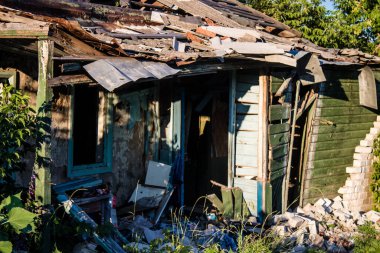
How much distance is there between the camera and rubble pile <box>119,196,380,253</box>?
25.8 ft

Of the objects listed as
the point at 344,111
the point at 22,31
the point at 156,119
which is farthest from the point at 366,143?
the point at 22,31

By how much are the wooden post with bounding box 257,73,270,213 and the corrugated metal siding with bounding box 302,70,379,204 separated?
6.30 feet

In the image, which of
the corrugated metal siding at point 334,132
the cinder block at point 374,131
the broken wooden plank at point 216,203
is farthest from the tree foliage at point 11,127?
the cinder block at point 374,131

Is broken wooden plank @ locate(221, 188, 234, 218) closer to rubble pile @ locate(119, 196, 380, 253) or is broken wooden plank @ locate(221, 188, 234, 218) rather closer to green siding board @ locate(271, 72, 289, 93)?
rubble pile @ locate(119, 196, 380, 253)

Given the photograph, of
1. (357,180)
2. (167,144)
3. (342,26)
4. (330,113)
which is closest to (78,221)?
(167,144)

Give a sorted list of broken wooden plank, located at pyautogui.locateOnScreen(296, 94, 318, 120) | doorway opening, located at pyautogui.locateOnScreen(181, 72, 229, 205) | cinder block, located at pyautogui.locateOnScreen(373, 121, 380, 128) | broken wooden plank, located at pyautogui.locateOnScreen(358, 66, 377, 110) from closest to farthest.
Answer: doorway opening, located at pyautogui.locateOnScreen(181, 72, 229, 205)
broken wooden plank, located at pyautogui.locateOnScreen(296, 94, 318, 120)
broken wooden plank, located at pyautogui.locateOnScreen(358, 66, 377, 110)
cinder block, located at pyautogui.locateOnScreen(373, 121, 380, 128)

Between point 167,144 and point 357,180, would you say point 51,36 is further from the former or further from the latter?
point 357,180

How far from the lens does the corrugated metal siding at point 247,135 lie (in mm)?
10109

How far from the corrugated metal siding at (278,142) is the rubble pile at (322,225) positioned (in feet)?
1.60

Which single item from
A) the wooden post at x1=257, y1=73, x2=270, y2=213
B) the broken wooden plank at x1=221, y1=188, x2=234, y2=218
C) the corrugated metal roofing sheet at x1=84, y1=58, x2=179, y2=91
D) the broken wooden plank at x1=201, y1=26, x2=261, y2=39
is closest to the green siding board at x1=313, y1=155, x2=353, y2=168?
the wooden post at x1=257, y1=73, x2=270, y2=213

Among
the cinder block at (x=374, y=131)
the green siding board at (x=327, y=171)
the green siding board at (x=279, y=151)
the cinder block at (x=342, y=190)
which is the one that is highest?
the cinder block at (x=374, y=131)

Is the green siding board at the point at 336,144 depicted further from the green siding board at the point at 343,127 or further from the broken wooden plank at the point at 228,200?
the broken wooden plank at the point at 228,200

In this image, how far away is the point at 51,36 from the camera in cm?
601

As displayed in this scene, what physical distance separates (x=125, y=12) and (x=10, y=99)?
475cm
